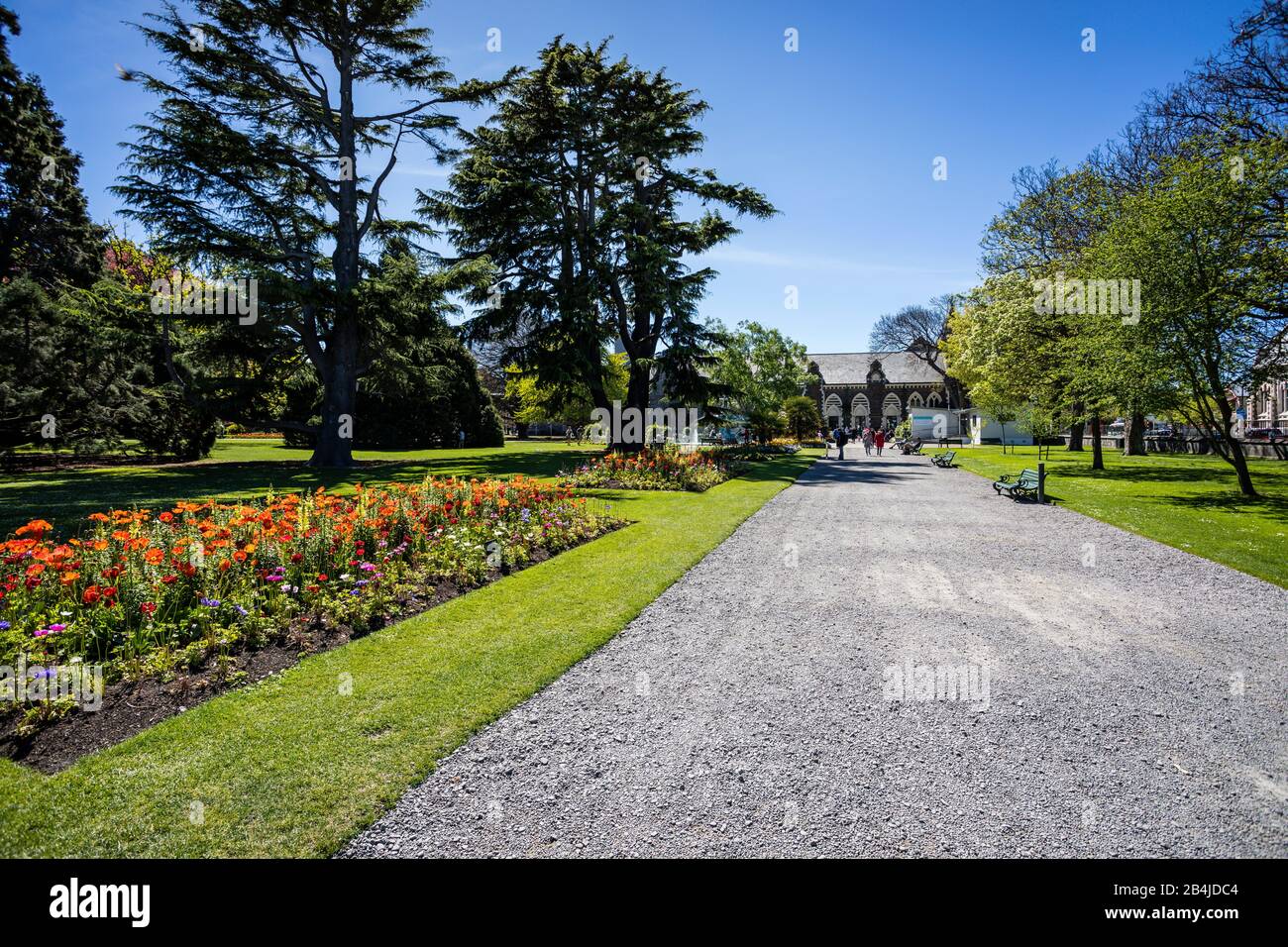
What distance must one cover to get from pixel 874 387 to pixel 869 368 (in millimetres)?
2775

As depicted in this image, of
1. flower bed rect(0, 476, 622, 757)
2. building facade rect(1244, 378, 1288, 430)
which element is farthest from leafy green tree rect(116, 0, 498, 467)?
building facade rect(1244, 378, 1288, 430)

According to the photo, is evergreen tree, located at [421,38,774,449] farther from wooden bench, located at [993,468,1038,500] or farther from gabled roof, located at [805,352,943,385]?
gabled roof, located at [805,352,943,385]

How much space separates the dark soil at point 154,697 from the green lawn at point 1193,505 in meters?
11.6

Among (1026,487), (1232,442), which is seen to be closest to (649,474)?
(1026,487)

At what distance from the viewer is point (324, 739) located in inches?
155

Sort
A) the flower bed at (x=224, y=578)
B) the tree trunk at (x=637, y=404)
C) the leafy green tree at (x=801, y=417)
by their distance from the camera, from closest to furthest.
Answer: the flower bed at (x=224, y=578) → the tree trunk at (x=637, y=404) → the leafy green tree at (x=801, y=417)

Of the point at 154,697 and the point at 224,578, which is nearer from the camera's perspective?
the point at 154,697

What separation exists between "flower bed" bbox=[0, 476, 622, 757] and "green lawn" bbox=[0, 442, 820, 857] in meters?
0.64

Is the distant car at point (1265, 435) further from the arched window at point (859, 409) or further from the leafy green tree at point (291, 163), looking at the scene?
the leafy green tree at point (291, 163)

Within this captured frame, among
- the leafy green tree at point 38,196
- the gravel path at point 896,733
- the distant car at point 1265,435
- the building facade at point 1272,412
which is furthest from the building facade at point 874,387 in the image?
the gravel path at point 896,733

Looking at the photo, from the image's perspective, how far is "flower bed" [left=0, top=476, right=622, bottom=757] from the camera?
16.0 feet

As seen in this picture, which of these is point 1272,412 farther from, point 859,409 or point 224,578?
point 224,578

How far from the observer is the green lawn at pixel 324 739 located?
9.88 feet
